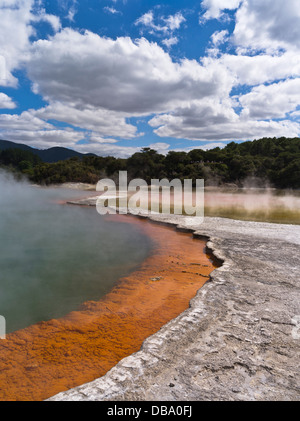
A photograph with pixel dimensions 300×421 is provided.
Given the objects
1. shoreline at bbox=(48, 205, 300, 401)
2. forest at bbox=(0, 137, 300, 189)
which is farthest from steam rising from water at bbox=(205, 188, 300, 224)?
forest at bbox=(0, 137, 300, 189)

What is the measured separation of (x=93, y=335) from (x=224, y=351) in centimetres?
211

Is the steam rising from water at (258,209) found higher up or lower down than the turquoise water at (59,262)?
higher up

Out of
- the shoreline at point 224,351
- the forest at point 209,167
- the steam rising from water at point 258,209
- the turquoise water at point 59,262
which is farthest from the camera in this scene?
the forest at point 209,167

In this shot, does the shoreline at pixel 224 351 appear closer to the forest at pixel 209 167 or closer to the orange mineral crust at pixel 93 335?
the orange mineral crust at pixel 93 335

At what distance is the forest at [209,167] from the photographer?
3719 cm

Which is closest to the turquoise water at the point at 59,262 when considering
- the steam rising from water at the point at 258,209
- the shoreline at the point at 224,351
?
the shoreline at the point at 224,351

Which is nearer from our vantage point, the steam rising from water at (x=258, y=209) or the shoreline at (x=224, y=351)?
the shoreline at (x=224, y=351)

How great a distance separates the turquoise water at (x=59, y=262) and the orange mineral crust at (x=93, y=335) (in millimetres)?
462

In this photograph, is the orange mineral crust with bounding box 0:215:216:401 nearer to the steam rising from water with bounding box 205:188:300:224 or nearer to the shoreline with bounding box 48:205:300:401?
the shoreline with bounding box 48:205:300:401

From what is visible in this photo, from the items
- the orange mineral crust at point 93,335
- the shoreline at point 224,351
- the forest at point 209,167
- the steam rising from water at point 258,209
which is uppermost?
the forest at point 209,167

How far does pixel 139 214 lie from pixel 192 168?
26.9m

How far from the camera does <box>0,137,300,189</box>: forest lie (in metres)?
37.2

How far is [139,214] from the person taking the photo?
1484cm
